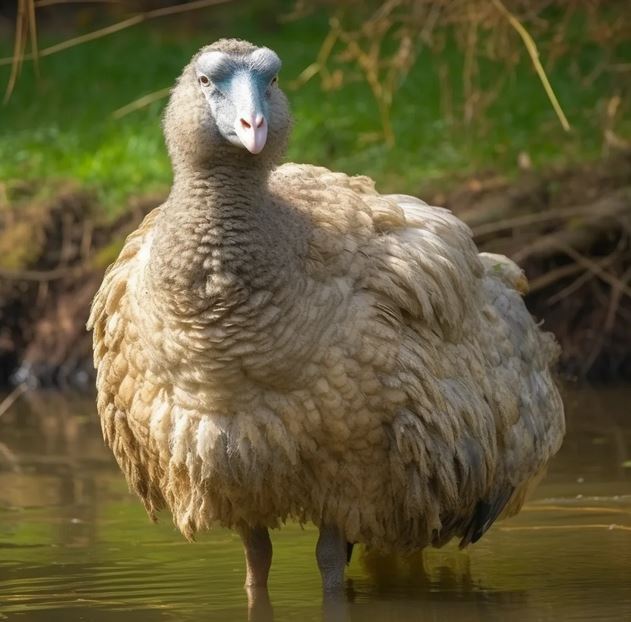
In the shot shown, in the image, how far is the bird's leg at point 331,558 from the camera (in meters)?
6.31

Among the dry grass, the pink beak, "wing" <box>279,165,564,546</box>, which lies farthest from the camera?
the dry grass

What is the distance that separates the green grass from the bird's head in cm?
628

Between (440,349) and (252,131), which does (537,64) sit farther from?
(252,131)

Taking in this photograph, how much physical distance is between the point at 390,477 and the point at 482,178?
6217 millimetres

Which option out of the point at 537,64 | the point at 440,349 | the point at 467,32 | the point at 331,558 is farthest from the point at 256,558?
the point at 467,32

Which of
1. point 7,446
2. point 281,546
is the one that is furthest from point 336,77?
point 281,546

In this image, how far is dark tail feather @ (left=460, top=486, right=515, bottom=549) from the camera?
6.63m

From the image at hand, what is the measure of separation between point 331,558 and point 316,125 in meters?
7.51

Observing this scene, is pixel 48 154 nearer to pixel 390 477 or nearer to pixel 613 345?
pixel 613 345

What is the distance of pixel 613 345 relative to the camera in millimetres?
11211

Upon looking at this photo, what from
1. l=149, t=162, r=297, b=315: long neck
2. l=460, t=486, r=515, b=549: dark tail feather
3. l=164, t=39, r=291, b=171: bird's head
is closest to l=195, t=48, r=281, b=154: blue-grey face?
l=164, t=39, r=291, b=171: bird's head

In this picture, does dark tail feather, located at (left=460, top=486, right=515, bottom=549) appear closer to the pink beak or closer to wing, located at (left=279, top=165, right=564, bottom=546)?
wing, located at (left=279, top=165, right=564, bottom=546)

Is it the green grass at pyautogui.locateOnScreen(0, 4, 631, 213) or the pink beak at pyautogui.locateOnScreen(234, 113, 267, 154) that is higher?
the green grass at pyautogui.locateOnScreen(0, 4, 631, 213)

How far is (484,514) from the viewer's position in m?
6.66
